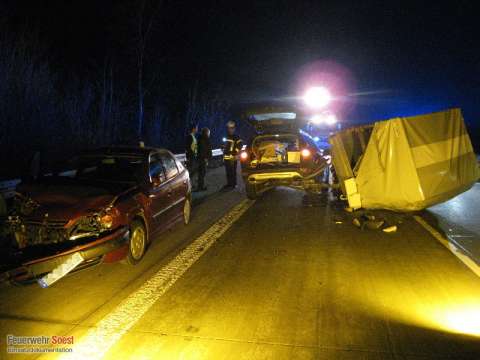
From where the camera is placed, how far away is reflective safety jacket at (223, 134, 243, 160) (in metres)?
13.0

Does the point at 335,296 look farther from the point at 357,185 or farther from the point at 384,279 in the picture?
the point at 357,185

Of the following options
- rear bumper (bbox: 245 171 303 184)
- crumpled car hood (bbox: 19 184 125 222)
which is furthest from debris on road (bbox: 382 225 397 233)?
crumpled car hood (bbox: 19 184 125 222)

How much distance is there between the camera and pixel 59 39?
22.4 metres

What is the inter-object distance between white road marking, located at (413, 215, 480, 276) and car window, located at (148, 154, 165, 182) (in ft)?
14.9

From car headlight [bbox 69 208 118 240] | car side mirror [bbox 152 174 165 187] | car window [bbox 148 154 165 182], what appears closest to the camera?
car headlight [bbox 69 208 118 240]

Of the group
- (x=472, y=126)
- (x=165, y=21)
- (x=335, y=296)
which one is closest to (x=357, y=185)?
(x=335, y=296)

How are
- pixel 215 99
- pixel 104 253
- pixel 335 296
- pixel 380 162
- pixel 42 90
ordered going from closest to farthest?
pixel 335 296
pixel 104 253
pixel 380 162
pixel 42 90
pixel 215 99

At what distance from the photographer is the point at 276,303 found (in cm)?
459

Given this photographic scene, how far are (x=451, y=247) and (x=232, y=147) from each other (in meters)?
7.58

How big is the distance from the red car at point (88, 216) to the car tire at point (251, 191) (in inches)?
155

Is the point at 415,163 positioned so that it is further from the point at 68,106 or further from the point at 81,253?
the point at 68,106

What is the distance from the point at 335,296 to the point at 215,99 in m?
26.3

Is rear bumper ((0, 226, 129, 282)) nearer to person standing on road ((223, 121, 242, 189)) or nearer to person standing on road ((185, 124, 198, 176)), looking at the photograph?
person standing on road ((185, 124, 198, 176))

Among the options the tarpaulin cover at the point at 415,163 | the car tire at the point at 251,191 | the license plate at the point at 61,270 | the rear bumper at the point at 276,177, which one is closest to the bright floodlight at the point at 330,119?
the car tire at the point at 251,191
